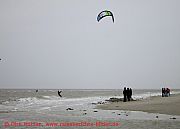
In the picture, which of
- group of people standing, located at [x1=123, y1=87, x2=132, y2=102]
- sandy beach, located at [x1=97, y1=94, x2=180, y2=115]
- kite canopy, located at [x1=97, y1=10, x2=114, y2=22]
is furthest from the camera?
group of people standing, located at [x1=123, y1=87, x2=132, y2=102]

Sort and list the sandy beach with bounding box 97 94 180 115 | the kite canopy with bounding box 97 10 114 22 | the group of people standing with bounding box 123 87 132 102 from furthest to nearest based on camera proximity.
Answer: the group of people standing with bounding box 123 87 132 102 < the kite canopy with bounding box 97 10 114 22 < the sandy beach with bounding box 97 94 180 115

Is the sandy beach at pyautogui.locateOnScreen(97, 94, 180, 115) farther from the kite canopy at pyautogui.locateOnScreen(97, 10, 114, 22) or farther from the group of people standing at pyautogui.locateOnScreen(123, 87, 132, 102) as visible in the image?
the kite canopy at pyautogui.locateOnScreen(97, 10, 114, 22)

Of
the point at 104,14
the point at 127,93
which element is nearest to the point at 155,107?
the point at 104,14

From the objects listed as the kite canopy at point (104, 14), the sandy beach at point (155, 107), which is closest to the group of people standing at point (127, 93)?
the sandy beach at point (155, 107)

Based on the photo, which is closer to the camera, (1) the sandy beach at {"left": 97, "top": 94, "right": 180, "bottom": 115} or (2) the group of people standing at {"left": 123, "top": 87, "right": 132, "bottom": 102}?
(1) the sandy beach at {"left": 97, "top": 94, "right": 180, "bottom": 115}

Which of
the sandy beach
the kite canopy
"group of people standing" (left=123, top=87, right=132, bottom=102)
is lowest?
the sandy beach

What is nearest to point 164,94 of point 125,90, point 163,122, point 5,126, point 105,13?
point 125,90

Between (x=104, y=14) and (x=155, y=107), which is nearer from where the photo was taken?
(x=155, y=107)

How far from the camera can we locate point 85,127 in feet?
40.4

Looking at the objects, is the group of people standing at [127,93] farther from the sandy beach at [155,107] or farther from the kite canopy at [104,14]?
the kite canopy at [104,14]

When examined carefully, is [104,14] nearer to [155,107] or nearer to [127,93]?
[155,107]

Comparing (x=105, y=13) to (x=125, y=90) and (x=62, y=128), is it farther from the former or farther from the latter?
(x=62, y=128)

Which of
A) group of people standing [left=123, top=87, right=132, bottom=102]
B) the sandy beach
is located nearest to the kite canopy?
the sandy beach

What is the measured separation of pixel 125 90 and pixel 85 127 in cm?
1622
